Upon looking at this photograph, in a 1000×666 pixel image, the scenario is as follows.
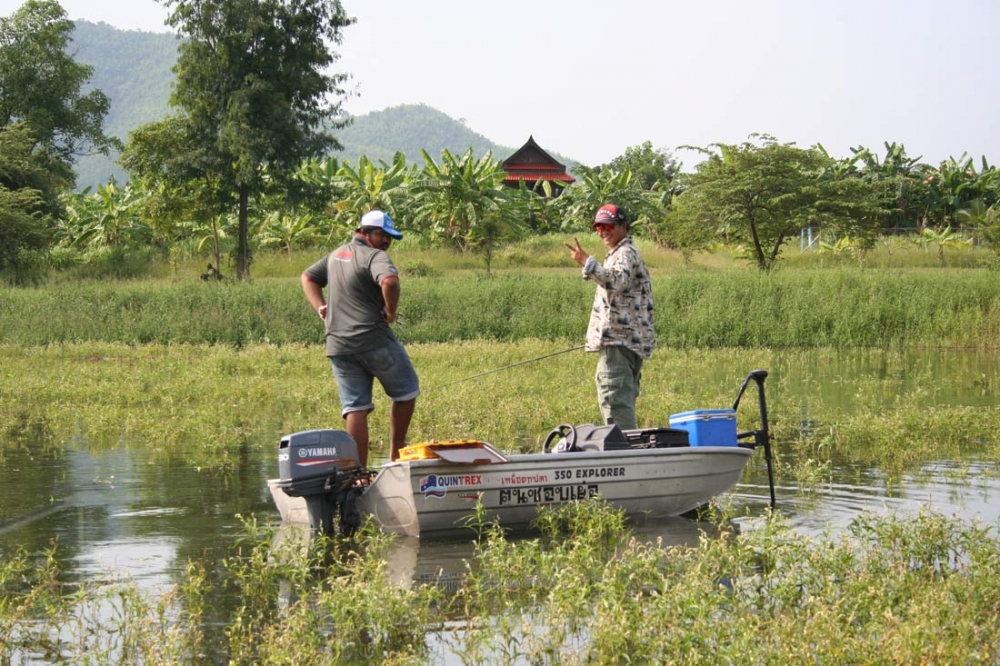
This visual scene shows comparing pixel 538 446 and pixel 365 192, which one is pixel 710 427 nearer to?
pixel 538 446

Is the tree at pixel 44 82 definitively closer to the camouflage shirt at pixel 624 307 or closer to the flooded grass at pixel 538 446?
the flooded grass at pixel 538 446

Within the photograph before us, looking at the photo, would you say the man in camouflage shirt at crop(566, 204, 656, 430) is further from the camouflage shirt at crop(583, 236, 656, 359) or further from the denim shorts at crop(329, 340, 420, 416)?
the denim shorts at crop(329, 340, 420, 416)

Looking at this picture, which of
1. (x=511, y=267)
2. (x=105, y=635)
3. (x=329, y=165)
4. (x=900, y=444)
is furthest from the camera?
(x=329, y=165)

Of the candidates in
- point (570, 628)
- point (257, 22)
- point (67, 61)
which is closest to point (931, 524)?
point (570, 628)

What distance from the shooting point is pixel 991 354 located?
23.8 m

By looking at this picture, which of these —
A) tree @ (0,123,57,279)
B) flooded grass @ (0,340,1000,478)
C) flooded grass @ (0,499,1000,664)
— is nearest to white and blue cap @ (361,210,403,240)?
flooded grass @ (0,499,1000,664)

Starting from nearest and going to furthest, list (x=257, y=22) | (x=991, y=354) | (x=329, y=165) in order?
(x=991, y=354)
(x=257, y=22)
(x=329, y=165)

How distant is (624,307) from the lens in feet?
30.9

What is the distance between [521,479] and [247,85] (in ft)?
91.6

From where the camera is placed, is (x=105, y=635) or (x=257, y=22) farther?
(x=257, y=22)

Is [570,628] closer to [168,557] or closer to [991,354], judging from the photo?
[168,557]

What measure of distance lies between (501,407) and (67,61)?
123ft

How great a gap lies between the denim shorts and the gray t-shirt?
8 cm

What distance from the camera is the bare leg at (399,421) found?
8.97m
